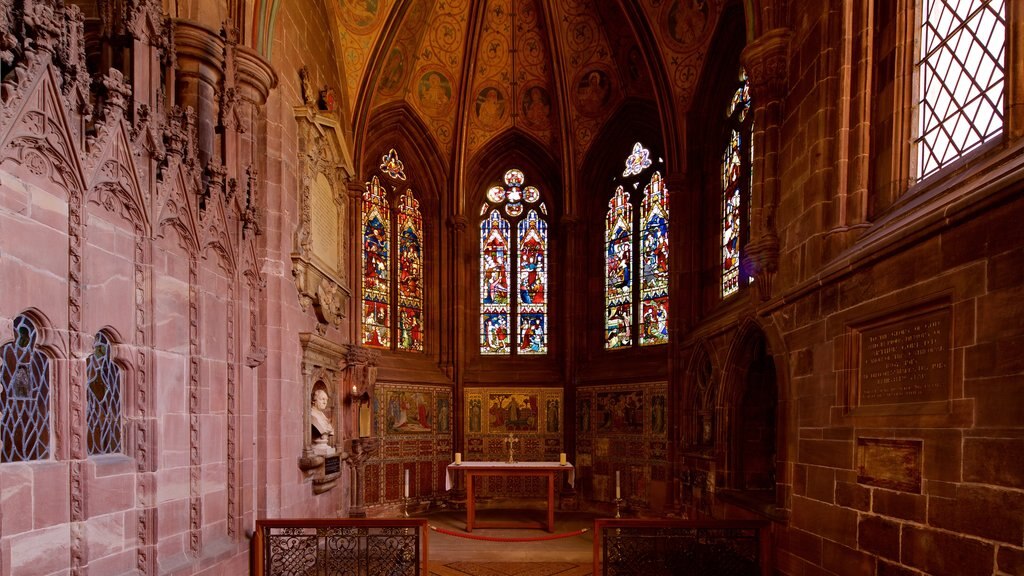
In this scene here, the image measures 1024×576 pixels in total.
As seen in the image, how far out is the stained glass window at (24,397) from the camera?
4441 mm

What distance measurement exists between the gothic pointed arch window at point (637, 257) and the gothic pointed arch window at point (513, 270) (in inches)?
65.3

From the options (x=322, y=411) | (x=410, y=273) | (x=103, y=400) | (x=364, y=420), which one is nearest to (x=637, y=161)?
(x=410, y=273)

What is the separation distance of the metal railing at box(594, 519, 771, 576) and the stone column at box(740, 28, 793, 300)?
2.82 metres

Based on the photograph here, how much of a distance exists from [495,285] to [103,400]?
36.4 ft

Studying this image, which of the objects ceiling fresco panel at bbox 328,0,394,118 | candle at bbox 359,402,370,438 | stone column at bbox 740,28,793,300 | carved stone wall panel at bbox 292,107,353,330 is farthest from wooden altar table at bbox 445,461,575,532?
ceiling fresco panel at bbox 328,0,394,118

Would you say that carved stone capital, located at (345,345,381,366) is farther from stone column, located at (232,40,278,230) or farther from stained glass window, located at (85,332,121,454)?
stained glass window, located at (85,332,121,454)

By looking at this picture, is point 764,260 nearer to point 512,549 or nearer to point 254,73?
point 512,549

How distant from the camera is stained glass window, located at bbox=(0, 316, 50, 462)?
14.6ft

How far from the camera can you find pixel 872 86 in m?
6.64

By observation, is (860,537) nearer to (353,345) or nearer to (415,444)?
(353,345)

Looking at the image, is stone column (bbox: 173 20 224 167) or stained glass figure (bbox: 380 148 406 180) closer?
stone column (bbox: 173 20 224 167)

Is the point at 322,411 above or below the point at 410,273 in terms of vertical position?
below

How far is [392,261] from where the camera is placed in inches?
596

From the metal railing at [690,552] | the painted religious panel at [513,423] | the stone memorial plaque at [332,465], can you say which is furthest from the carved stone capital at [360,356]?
the metal railing at [690,552]
